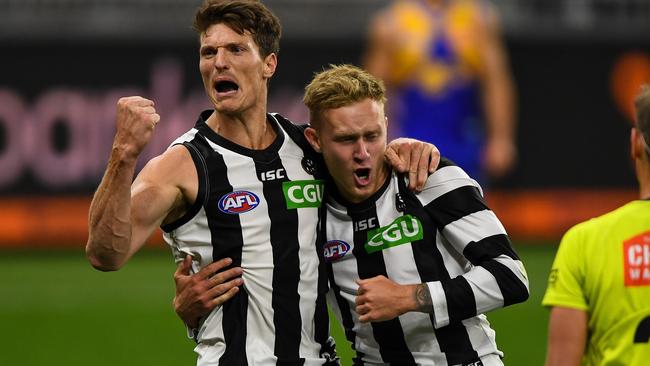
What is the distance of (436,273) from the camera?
4750 mm

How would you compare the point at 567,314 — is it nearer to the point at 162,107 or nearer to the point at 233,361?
the point at 233,361

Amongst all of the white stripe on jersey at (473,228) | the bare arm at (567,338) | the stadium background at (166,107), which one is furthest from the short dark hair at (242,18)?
the stadium background at (166,107)

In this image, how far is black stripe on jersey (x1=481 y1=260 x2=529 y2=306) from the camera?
4516 millimetres

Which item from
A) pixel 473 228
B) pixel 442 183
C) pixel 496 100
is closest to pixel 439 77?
pixel 496 100

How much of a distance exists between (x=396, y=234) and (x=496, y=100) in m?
10.4

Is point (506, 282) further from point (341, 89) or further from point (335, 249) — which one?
point (341, 89)

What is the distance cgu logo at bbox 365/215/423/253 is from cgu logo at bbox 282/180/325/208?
0.89 ft

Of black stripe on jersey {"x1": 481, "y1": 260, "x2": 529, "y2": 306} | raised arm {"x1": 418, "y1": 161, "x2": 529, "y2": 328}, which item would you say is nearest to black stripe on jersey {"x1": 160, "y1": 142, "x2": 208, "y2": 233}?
raised arm {"x1": 418, "y1": 161, "x2": 529, "y2": 328}

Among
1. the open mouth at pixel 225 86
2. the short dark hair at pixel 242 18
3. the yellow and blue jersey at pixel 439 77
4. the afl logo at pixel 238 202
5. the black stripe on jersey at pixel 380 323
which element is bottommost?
the black stripe on jersey at pixel 380 323

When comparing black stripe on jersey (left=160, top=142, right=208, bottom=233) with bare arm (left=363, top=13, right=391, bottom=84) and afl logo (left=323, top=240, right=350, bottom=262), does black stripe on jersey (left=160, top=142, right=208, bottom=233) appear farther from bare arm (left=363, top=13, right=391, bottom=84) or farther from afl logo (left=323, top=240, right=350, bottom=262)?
bare arm (left=363, top=13, right=391, bottom=84)

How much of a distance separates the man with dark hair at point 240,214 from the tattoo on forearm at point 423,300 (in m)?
0.47

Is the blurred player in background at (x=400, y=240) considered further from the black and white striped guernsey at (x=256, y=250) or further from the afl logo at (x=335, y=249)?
the black and white striped guernsey at (x=256, y=250)

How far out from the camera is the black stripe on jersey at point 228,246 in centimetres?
463

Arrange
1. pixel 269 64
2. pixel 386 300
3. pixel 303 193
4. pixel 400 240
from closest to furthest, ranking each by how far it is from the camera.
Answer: pixel 386 300 → pixel 400 240 → pixel 303 193 → pixel 269 64
